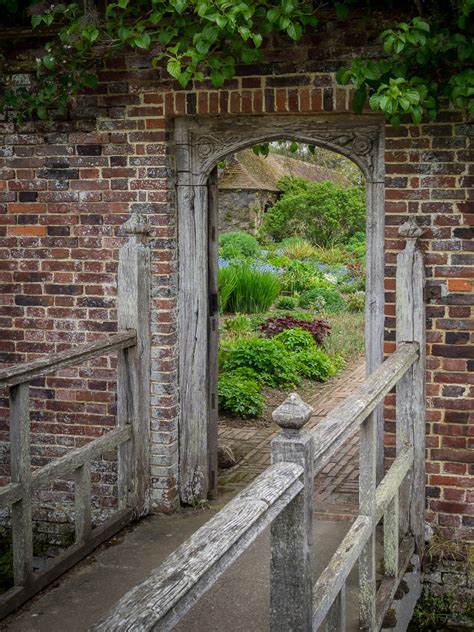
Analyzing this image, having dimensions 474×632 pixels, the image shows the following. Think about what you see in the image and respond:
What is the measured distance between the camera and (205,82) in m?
5.79

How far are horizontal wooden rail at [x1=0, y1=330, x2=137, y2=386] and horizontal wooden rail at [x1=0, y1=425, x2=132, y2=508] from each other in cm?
51

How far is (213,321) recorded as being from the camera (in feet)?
20.9

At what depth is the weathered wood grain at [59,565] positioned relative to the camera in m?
4.51

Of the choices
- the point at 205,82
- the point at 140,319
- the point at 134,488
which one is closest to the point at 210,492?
the point at 134,488

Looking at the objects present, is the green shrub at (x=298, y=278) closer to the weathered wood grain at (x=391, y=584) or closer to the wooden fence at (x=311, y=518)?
the wooden fence at (x=311, y=518)

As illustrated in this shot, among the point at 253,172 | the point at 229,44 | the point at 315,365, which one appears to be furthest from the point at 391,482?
the point at 253,172

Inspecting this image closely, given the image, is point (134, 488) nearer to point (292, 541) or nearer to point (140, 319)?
point (140, 319)

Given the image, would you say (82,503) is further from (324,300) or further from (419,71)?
(324,300)

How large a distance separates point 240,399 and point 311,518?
21.0 ft

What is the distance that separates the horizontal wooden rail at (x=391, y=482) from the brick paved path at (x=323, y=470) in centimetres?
91

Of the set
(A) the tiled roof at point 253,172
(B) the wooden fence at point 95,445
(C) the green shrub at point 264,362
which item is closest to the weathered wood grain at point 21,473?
(B) the wooden fence at point 95,445

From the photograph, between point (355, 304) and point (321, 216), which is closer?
point (355, 304)

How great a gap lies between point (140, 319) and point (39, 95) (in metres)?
1.58

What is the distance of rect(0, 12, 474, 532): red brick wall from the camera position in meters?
5.54
